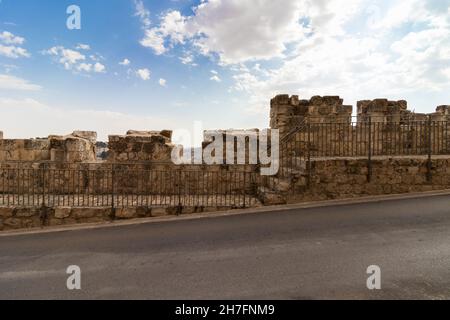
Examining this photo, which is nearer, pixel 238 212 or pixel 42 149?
pixel 238 212

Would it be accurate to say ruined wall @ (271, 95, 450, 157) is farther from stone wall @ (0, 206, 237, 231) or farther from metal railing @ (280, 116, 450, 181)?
stone wall @ (0, 206, 237, 231)

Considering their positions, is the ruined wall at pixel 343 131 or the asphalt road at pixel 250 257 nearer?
the asphalt road at pixel 250 257

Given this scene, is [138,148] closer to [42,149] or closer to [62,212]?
[62,212]

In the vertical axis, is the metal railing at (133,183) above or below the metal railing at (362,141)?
below

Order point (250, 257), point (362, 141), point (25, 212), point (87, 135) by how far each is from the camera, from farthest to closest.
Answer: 1. point (87, 135)
2. point (362, 141)
3. point (25, 212)
4. point (250, 257)

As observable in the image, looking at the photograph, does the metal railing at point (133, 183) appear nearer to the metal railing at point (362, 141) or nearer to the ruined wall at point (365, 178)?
the metal railing at point (362, 141)

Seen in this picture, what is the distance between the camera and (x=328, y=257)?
12.7ft

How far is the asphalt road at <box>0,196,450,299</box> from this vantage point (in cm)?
308

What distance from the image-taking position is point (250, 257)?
4.01 metres

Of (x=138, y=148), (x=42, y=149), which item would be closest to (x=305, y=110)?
(x=138, y=148)

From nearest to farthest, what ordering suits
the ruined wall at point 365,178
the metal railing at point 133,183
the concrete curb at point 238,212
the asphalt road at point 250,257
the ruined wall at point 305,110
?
1. the asphalt road at point 250,257
2. the concrete curb at point 238,212
3. the ruined wall at point 365,178
4. the metal railing at point 133,183
5. the ruined wall at point 305,110

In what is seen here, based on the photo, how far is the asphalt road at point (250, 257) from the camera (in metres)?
3.08

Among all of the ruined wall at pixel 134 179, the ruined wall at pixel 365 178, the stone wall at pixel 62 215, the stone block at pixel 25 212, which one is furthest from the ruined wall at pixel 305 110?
the stone block at pixel 25 212
